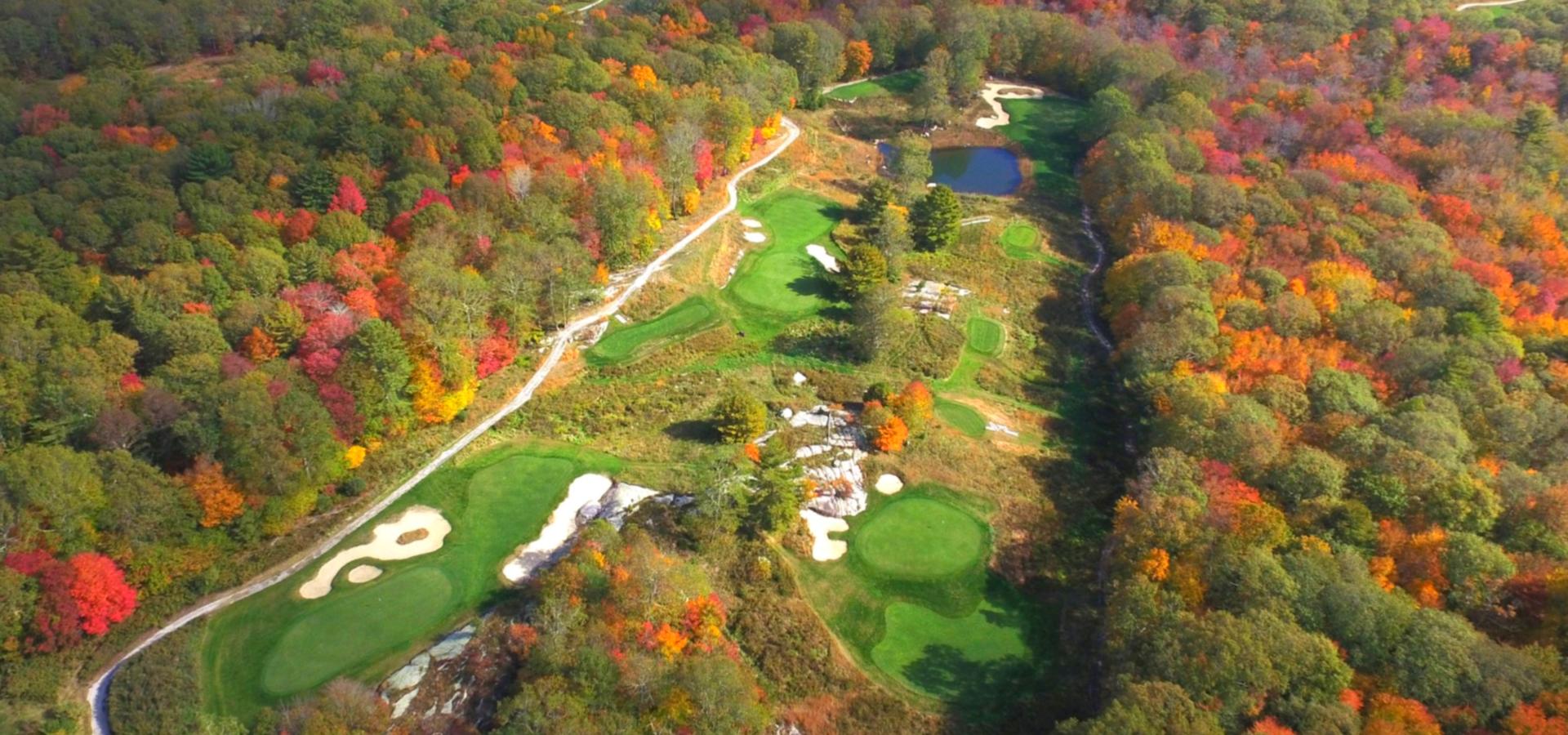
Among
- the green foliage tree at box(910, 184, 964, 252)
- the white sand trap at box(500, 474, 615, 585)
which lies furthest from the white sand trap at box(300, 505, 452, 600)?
the green foliage tree at box(910, 184, 964, 252)

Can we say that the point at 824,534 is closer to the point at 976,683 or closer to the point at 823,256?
the point at 976,683

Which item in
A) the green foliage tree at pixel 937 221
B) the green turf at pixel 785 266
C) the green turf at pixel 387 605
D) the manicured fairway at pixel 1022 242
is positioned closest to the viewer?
the green turf at pixel 387 605

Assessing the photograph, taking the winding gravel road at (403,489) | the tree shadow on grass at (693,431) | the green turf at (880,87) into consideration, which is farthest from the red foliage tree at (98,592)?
the green turf at (880,87)

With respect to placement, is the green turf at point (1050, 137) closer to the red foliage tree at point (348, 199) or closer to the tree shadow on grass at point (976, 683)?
the tree shadow on grass at point (976, 683)

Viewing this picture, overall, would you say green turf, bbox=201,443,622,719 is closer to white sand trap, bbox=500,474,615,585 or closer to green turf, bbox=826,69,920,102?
white sand trap, bbox=500,474,615,585

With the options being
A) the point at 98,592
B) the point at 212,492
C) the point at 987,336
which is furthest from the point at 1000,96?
the point at 98,592
